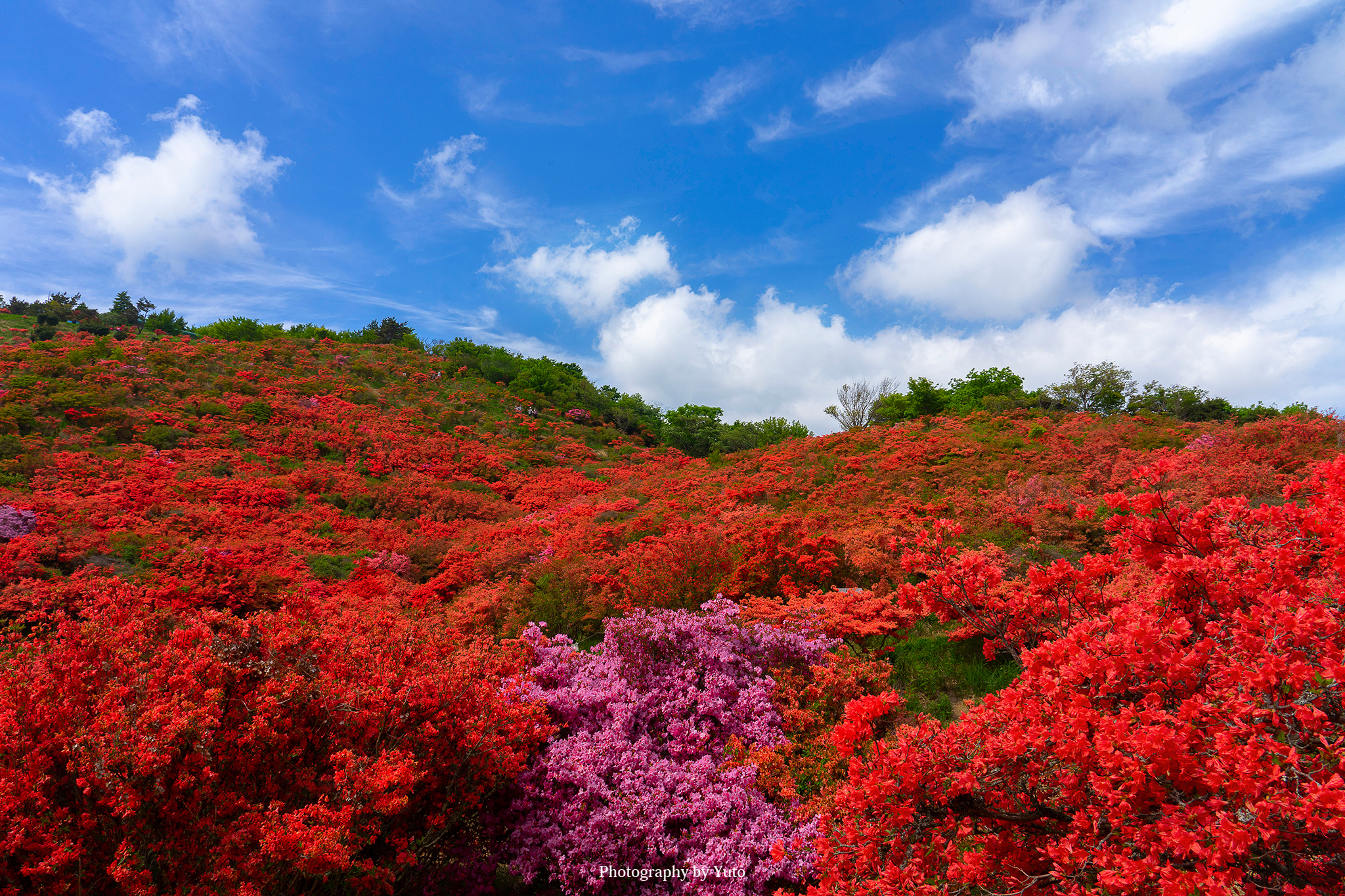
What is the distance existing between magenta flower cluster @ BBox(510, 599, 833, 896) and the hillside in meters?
0.05

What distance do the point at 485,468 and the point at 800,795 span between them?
2335cm

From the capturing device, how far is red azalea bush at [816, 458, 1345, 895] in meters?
2.05

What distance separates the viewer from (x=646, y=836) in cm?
446

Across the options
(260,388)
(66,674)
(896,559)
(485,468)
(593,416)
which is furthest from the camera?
(593,416)

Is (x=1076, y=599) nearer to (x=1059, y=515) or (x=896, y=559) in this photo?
(x=896, y=559)

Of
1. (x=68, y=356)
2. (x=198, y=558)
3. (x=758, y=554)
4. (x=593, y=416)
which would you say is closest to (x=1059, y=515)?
(x=758, y=554)

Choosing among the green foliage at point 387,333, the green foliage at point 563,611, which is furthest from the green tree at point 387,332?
the green foliage at point 563,611

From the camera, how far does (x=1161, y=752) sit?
7.48ft

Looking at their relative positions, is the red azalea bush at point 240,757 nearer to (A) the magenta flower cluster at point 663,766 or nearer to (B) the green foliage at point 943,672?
(A) the magenta flower cluster at point 663,766

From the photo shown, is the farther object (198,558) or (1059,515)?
(198,558)

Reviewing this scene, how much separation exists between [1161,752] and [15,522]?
18.8m

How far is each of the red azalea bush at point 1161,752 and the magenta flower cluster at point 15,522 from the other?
16.9 meters

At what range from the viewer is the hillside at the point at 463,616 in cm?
337

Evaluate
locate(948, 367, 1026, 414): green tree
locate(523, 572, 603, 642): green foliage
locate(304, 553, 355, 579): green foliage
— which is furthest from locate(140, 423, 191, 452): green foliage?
locate(948, 367, 1026, 414): green tree
